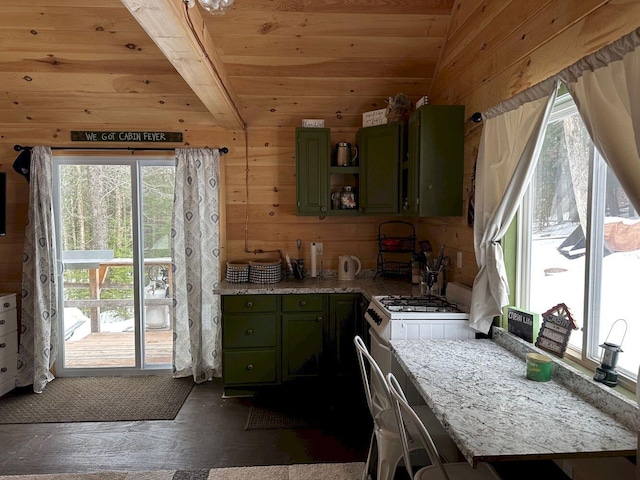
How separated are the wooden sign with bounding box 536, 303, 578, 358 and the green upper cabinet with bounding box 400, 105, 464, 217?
101 cm

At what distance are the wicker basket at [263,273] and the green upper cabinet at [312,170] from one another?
53 cm

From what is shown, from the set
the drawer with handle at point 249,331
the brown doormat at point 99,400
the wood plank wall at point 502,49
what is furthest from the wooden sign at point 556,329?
the brown doormat at point 99,400

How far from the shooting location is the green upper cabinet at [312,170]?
3.44 m

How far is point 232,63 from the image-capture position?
10.3ft

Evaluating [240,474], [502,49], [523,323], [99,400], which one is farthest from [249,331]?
[502,49]

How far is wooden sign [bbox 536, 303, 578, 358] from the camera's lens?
71.7 inches

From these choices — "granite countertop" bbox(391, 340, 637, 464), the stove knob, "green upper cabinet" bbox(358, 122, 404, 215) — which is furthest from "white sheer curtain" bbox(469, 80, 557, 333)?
"green upper cabinet" bbox(358, 122, 404, 215)

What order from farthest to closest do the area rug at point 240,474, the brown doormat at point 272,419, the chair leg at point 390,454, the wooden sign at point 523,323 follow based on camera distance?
1. the brown doormat at point 272,419
2. the area rug at point 240,474
3. the wooden sign at point 523,323
4. the chair leg at point 390,454

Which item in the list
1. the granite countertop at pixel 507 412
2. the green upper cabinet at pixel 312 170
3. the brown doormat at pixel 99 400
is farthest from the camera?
the green upper cabinet at pixel 312 170

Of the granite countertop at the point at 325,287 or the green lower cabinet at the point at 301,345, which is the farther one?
the green lower cabinet at the point at 301,345

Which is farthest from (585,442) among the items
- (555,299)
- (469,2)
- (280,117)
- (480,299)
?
(280,117)

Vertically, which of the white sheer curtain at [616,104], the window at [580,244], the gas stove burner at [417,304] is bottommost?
the gas stove burner at [417,304]

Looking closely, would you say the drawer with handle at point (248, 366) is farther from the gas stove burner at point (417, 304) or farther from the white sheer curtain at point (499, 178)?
the white sheer curtain at point (499, 178)

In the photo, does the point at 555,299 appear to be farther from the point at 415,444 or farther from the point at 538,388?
the point at 415,444
